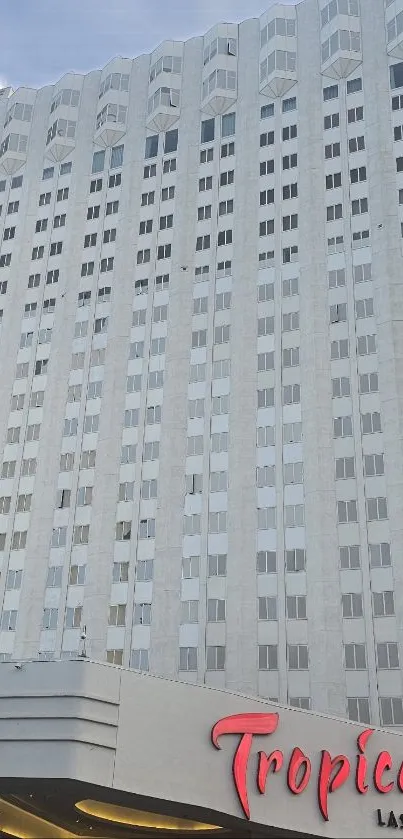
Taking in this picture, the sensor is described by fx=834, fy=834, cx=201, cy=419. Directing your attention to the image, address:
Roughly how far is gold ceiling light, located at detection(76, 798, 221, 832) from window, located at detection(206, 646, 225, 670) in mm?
15086

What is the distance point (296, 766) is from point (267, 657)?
18.9 metres

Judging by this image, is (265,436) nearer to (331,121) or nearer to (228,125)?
(331,121)

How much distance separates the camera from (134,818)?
140ft

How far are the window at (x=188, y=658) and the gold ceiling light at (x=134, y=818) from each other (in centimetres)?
→ 1541

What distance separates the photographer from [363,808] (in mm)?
39031

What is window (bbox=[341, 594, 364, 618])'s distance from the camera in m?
56.9

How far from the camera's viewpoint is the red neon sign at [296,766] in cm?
3753

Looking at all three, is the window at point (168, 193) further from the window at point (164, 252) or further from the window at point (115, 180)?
the window at point (164, 252)

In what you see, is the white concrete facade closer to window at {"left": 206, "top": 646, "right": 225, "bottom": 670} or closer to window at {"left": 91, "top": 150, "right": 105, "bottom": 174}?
window at {"left": 206, "top": 646, "right": 225, "bottom": 670}

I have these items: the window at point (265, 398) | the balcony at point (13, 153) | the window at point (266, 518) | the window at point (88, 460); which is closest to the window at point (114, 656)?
the window at point (266, 518)

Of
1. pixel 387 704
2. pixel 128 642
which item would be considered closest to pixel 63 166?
pixel 128 642

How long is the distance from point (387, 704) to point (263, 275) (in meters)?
35.5

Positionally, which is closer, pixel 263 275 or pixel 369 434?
pixel 369 434

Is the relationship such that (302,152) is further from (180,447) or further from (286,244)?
(180,447)
